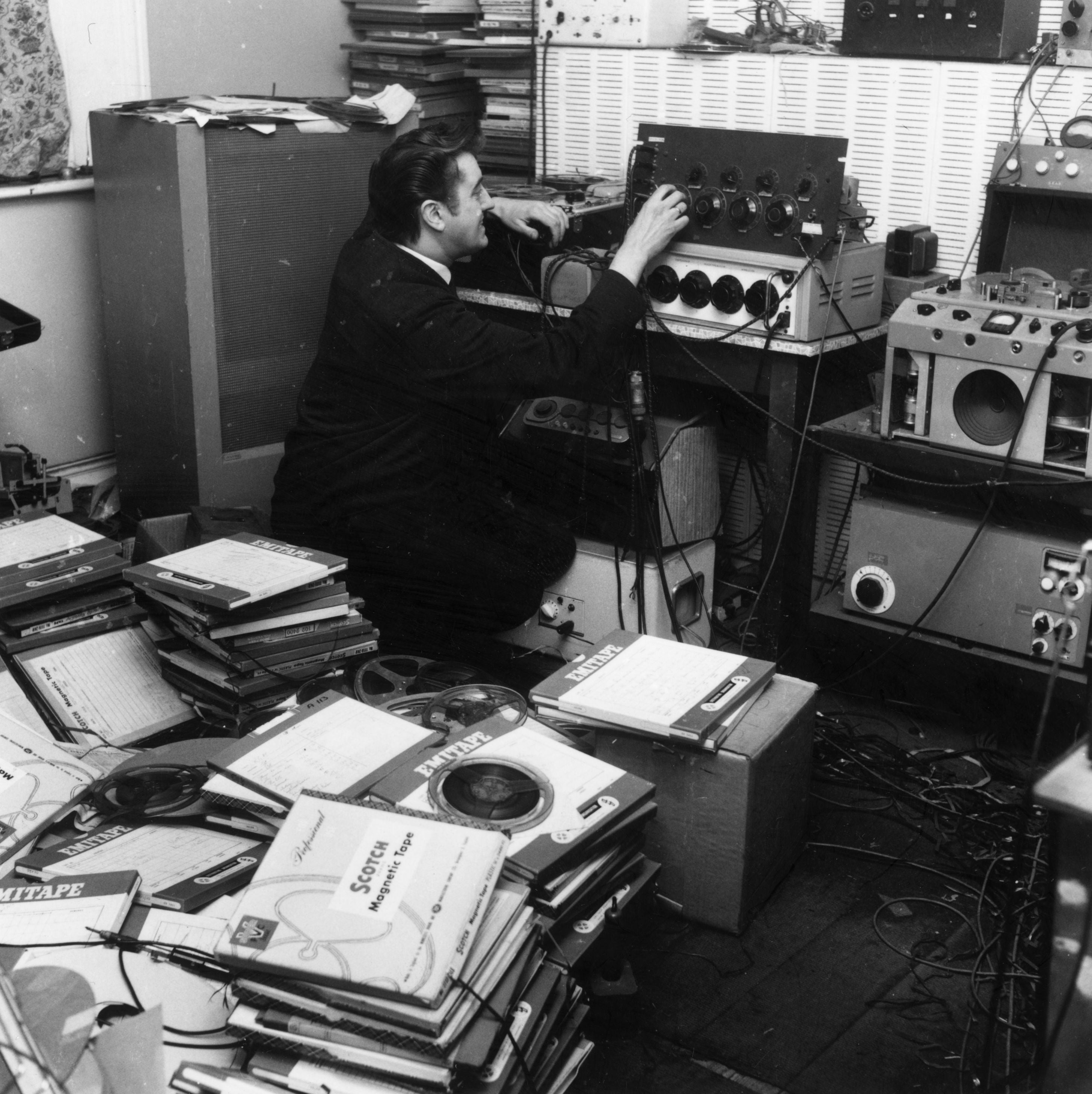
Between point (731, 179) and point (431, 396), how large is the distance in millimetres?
801

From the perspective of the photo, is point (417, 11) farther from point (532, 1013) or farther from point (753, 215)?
point (532, 1013)

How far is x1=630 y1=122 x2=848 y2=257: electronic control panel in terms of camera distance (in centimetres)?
279

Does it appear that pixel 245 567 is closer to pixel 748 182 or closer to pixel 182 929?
pixel 182 929

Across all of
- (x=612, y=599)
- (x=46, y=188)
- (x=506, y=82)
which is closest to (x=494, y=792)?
(x=612, y=599)

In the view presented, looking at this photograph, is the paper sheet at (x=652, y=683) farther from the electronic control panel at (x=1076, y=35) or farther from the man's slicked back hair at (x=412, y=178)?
the electronic control panel at (x=1076, y=35)

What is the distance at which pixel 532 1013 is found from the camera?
177cm

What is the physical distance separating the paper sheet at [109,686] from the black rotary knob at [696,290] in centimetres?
139

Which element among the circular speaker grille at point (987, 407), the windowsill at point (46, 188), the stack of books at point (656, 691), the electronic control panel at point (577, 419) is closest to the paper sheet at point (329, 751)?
the stack of books at point (656, 691)

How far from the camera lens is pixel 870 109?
10.6ft

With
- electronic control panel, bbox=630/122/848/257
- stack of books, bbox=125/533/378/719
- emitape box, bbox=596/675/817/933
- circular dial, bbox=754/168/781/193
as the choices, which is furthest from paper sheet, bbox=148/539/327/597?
circular dial, bbox=754/168/781/193

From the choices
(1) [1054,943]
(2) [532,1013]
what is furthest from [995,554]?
(2) [532,1013]

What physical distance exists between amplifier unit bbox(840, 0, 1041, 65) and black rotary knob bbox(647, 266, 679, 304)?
0.75 m

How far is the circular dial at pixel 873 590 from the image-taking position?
9.46ft

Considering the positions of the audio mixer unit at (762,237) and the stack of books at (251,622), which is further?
the audio mixer unit at (762,237)
